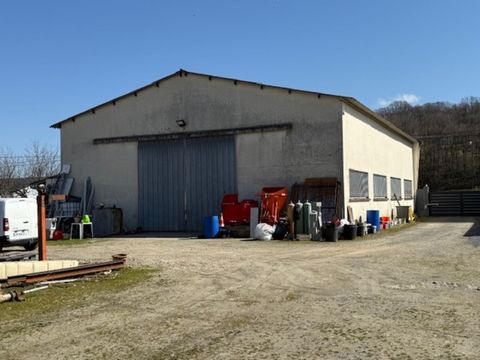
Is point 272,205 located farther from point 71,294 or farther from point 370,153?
point 71,294

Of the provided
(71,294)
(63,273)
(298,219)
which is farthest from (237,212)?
(71,294)

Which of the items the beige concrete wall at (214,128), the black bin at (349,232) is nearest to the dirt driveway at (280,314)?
the black bin at (349,232)

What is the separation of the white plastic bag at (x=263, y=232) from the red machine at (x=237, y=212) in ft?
6.33

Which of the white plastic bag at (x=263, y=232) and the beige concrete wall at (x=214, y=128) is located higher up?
the beige concrete wall at (x=214, y=128)

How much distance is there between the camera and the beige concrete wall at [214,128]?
22953 millimetres

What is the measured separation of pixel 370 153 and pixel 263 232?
10.3m

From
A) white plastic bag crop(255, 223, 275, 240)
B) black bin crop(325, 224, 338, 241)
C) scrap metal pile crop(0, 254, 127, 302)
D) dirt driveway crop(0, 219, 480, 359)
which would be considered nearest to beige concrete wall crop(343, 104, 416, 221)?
black bin crop(325, 224, 338, 241)

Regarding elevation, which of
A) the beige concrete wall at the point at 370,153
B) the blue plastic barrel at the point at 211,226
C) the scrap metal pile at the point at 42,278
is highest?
the beige concrete wall at the point at 370,153

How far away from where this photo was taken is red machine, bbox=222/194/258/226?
2241 cm

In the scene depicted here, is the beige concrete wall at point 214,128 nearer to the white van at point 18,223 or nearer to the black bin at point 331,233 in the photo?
the black bin at point 331,233

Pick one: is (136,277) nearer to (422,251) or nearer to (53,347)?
(53,347)

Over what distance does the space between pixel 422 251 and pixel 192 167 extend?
42.6 feet

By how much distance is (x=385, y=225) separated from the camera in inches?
1018

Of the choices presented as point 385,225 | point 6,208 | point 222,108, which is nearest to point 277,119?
point 222,108
